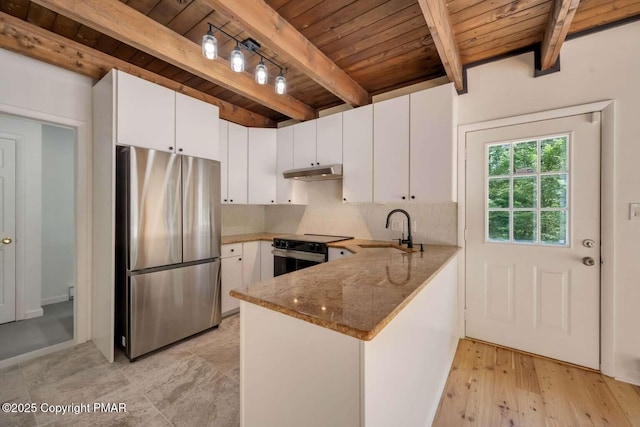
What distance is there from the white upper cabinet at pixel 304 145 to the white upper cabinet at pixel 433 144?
120 cm

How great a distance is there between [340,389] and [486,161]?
239 centimetres

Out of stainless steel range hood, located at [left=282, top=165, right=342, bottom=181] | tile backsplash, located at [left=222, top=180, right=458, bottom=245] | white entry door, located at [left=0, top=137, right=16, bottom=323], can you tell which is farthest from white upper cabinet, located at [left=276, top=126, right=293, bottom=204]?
white entry door, located at [left=0, top=137, right=16, bottom=323]

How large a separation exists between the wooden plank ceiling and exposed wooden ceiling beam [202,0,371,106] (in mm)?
21

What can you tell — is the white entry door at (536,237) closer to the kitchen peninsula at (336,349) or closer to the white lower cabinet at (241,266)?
the kitchen peninsula at (336,349)

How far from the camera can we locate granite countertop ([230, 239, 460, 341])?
0.86 m

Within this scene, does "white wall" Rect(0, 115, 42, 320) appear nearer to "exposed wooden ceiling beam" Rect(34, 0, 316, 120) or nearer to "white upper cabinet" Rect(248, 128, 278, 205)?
"exposed wooden ceiling beam" Rect(34, 0, 316, 120)

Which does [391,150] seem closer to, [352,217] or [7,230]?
[352,217]

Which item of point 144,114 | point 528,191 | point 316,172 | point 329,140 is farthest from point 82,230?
point 528,191

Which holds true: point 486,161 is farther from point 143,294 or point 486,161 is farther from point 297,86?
point 143,294

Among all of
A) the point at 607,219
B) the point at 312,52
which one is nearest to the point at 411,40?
the point at 312,52

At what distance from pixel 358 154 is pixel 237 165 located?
1.55m

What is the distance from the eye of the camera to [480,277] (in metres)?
2.49

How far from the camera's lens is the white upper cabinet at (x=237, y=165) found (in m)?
3.32

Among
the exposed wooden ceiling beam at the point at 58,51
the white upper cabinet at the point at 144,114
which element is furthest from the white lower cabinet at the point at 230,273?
the exposed wooden ceiling beam at the point at 58,51
